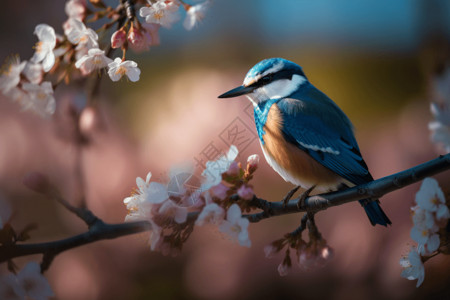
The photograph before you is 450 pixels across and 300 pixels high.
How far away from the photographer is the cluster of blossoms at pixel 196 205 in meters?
0.57

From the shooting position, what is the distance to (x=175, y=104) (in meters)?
1.50

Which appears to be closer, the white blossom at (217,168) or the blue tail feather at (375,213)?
the white blossom at (217,168)

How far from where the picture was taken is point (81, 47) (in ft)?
2.14

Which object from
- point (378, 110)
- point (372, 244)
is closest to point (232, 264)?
point (372, 244)

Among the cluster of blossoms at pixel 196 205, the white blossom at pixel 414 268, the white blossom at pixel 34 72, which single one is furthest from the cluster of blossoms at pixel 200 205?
the white blossom at pixel 34 72

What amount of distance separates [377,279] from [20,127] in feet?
4.39

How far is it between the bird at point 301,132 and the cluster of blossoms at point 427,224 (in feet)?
0.71

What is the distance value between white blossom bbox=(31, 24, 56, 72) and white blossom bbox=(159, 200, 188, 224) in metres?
0.29

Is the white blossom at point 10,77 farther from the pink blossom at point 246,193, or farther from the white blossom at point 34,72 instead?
the pink blossom at point 246,193

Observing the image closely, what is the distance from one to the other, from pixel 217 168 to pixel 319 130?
14.2 inches

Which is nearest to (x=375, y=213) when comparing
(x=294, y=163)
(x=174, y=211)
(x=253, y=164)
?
(x=294, y=163)

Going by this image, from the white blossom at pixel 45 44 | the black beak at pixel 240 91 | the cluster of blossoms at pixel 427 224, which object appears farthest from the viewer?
the black beak at pixel 240 91

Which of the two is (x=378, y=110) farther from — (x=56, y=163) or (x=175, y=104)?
(x=56, y=163)

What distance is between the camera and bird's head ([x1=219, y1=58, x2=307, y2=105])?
80 centimetres
